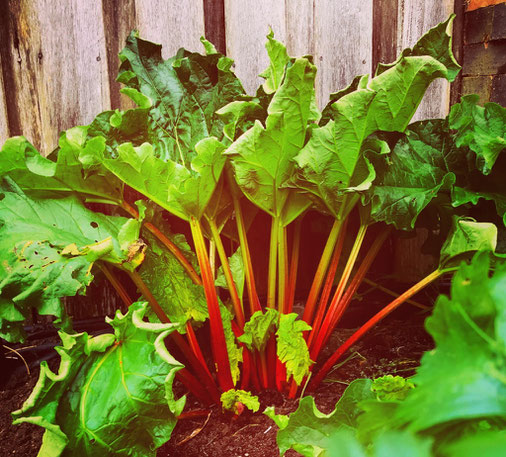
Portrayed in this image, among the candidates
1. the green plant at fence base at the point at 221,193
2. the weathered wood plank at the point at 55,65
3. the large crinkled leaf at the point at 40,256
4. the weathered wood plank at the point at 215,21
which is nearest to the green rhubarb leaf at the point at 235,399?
the green plant at fence base at the point at 221,193

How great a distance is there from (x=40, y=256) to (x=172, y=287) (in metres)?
0.33

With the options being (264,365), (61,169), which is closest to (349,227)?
(264,365)

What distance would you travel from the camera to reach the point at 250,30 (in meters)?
1.55

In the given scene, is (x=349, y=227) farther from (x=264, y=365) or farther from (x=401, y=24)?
(x=401, y=24)

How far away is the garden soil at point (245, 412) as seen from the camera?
107 cm

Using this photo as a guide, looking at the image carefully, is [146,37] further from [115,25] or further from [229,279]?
[229,279]

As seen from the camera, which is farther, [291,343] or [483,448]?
[291,343]

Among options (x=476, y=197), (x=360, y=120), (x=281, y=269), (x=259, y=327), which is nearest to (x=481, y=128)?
(x=476, y=197)

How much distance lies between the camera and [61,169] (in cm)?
115

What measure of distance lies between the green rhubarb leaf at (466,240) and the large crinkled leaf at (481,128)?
12 cm

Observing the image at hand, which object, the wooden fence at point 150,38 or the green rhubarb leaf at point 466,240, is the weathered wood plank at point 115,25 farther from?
the green rhubarb leaf at point 466,240

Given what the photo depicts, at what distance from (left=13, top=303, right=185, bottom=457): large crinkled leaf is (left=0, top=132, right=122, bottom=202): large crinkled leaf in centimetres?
41

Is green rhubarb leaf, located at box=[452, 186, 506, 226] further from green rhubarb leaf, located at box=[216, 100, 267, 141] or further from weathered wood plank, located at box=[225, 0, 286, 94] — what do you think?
weathered wood plank, located at box=[225, 0, 286, 94]

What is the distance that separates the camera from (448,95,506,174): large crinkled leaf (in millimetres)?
1020
